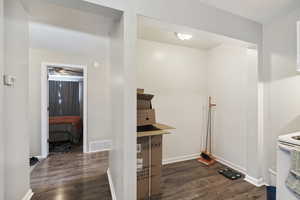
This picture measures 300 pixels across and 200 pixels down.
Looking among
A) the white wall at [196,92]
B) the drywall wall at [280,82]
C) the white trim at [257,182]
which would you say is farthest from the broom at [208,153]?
the drywall wall at [280,82]

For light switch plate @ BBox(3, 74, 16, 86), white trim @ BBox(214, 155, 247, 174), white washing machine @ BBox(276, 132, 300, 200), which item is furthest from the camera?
white trim @ BBox(214, 155, 247, 174)

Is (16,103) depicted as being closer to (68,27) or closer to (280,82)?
(68,27)

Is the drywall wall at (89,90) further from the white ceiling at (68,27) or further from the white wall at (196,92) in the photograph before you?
the white wall at (196,92)

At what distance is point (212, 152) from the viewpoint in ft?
10.4

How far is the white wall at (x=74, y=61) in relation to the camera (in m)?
2.68

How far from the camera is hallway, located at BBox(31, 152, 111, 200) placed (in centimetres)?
197

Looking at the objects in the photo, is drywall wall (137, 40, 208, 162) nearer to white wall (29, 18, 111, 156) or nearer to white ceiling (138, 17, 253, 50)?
white ceiling (138, 17, 253, 50)

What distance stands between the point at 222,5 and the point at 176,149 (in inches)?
101

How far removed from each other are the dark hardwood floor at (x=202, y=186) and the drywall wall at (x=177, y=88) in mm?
476

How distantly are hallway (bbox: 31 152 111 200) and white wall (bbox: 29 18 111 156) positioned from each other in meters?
0.61

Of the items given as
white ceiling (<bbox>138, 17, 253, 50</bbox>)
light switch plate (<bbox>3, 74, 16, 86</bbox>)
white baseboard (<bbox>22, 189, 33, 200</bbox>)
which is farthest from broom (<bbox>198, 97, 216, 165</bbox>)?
light switch plate (<bbox>3, 74, 16, 86</bbox>)

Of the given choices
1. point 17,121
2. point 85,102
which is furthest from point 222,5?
point 85,102

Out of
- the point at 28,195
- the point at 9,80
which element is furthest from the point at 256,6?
the point at 28,195

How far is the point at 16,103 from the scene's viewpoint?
158 centimetres
